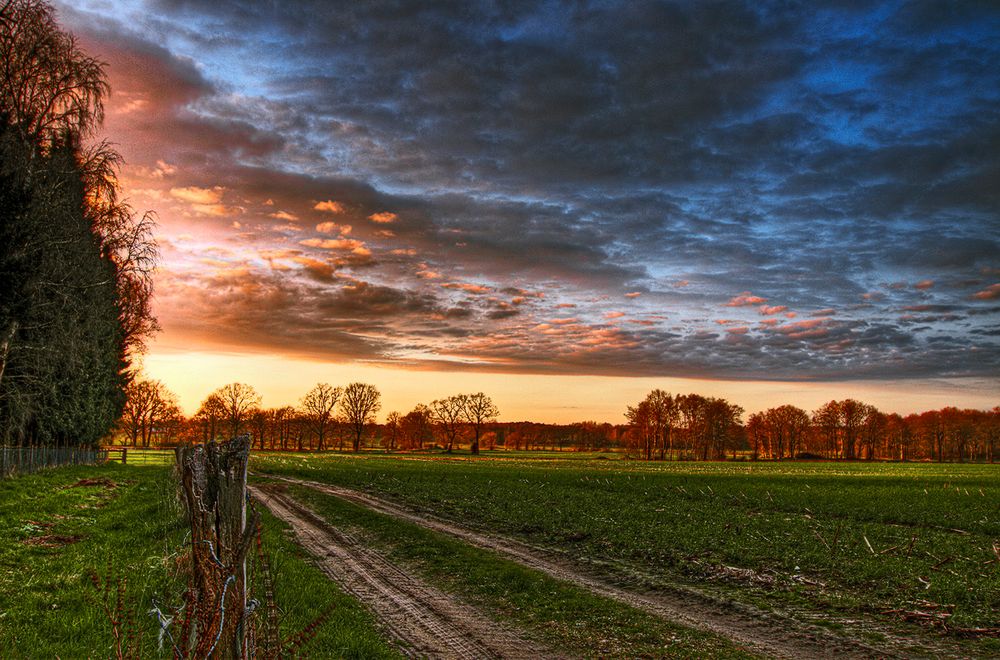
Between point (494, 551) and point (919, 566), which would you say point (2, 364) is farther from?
point (919, 566)

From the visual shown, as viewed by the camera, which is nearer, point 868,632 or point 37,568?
point 868,632

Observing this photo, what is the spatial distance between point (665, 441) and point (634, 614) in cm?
12242

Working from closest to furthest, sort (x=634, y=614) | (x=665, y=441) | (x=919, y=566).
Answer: (x=634, y=614)
(x=919, y=566)
(x=665, y=441)

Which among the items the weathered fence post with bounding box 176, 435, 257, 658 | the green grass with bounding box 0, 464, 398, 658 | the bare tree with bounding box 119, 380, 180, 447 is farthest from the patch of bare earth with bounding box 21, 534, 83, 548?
the bare tree with bounding box 119, 380, 180, 447

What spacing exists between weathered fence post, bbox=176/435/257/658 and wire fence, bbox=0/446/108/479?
34995 millimetres

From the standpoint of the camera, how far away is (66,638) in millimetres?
8758

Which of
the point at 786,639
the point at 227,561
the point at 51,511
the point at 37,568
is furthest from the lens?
the point at 51,511

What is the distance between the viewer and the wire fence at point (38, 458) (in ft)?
106

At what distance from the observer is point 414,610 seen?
450 inches

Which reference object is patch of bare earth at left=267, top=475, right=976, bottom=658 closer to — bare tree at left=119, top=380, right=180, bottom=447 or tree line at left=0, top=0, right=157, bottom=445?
tree line at left=0, top=0, right=157, bottom=445

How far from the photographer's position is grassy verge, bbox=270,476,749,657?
9.57 meters

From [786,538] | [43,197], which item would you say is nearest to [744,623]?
[786,538]

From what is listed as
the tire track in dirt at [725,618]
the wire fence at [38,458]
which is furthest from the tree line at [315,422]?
the tire track in dirt at [725,618]

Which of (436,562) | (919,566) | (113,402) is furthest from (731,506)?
(113,402)
